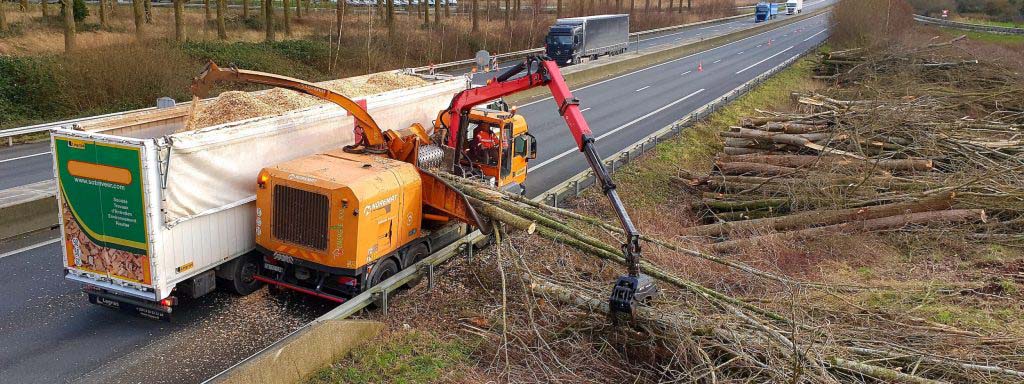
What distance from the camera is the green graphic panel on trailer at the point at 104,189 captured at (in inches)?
365

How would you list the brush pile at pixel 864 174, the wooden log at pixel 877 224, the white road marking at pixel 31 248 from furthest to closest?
the brush pile at pixel 864 174 → the wooden log at pixel 877 224 → the white road marking at pixel 31 248

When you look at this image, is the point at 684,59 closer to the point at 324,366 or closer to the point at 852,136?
the point at 852,136

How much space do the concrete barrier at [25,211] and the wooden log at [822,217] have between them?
11.3 metres

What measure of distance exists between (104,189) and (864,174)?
13.1 metres

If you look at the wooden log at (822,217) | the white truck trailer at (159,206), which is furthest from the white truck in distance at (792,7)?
the white truck trailer at (159,206)

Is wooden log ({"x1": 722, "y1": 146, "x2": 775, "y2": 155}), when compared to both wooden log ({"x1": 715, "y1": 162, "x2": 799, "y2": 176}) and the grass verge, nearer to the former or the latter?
wooden log ({"x1": 715, "y1": 162, "x2": 799, "y2": 176})

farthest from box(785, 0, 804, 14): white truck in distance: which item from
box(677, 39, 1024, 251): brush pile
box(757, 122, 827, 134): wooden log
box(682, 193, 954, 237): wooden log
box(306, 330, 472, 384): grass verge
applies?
box(306, 330, 472, 384): grass verge

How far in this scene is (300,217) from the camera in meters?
10.3

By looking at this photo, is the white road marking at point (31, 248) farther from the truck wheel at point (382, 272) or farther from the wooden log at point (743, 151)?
the wooden log at point (743, 151)

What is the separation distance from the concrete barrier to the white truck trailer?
360 cm

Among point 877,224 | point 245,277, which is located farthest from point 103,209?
point 877,224

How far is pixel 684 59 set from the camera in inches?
1836

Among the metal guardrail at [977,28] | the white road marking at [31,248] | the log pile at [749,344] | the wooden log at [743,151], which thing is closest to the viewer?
the log pile at [749,344]

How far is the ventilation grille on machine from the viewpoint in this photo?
33.2ft
